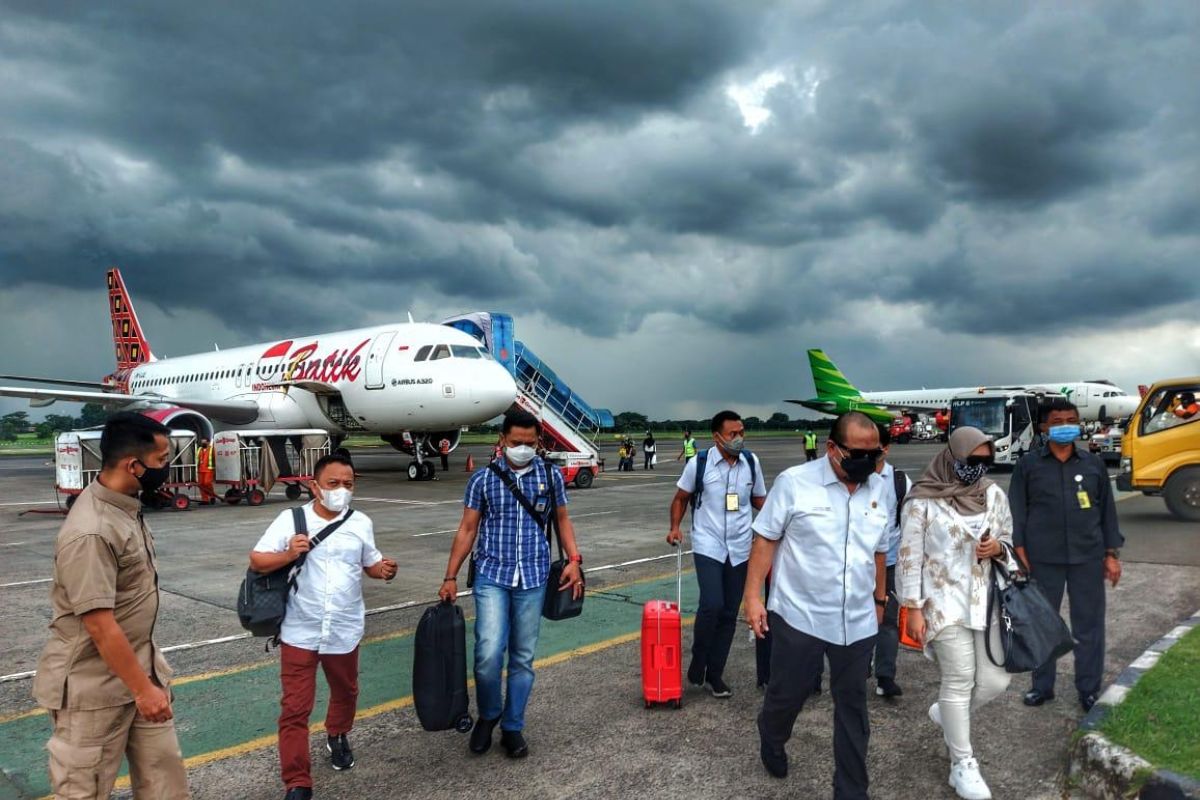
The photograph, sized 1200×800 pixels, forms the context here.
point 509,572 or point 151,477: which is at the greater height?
point 151,477

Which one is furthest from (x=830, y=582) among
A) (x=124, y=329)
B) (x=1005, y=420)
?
(x=124, y=329)

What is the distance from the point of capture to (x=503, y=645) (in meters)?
4.43

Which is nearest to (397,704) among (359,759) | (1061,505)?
(359,759)

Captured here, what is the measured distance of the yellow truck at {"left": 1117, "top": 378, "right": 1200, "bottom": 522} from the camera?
12.7m

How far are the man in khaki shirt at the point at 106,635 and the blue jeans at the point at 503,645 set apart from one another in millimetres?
1640

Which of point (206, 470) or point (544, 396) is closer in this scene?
point (206, 470)

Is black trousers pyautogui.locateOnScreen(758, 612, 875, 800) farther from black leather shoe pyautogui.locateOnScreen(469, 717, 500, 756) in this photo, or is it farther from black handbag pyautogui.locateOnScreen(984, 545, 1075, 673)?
black leather shoe pyautogui.locateOnScreen(469, 717, 500, 756)

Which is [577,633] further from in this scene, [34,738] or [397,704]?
[34,738]

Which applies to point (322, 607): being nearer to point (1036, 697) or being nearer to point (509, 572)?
point (509, 572)

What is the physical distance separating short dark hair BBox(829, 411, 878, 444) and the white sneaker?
1617 mm

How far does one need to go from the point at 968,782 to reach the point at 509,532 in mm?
2483

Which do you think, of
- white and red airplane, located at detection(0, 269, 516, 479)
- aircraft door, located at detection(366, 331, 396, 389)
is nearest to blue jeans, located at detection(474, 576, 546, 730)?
white and red airplane, located at detection(0, 269, 516, 479)

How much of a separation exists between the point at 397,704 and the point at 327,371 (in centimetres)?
1880

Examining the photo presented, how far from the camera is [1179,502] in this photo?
12742 millimetres
